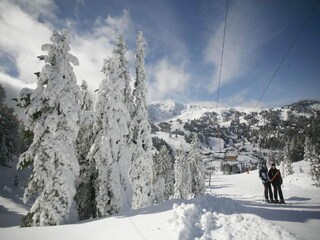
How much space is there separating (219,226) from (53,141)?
1063cm

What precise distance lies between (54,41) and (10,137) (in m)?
42.3

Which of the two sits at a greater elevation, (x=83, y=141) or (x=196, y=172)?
(x=83, y=141)

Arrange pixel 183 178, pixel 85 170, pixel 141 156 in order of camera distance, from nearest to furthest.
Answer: pixel 85 170 → pixel 141 156 → pixel 183 178

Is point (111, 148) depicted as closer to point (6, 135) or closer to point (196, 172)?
point (6, 135)

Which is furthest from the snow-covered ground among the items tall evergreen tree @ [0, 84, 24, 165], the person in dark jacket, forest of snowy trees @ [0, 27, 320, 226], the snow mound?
tall evergreen tree @ [0, 84, 24, 165]

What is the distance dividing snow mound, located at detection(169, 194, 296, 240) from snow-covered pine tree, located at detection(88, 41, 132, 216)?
9.91 m

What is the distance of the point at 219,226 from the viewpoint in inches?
315

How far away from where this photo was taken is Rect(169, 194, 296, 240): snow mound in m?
7.23

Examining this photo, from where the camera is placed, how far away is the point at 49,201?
43.2 ft

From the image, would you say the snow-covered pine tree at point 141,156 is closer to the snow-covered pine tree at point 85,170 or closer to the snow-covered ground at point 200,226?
the snow-covered pine tree at point 85,170

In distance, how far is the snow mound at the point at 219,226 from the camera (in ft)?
23.7

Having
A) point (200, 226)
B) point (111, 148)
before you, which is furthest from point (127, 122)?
point (200, 226)

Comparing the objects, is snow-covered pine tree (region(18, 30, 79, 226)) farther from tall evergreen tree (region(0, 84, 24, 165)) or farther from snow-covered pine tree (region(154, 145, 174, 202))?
snow-covered pine tree (region(154, 145, 174, 202))

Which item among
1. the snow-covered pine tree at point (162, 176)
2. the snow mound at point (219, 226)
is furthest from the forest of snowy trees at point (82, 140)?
the snow-covered pine tree at point (162, 176)
